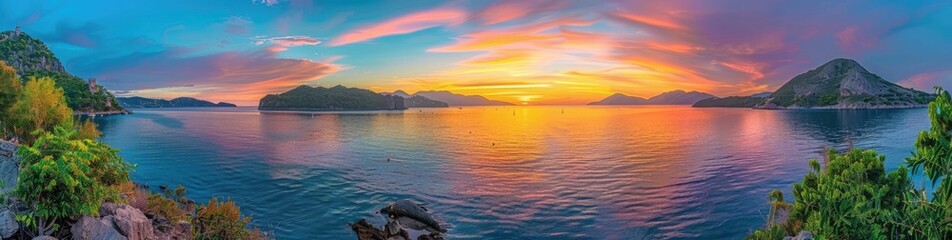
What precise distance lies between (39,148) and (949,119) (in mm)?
35324

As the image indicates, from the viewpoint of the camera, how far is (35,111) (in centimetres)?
4109

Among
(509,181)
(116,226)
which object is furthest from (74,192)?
(509,181)

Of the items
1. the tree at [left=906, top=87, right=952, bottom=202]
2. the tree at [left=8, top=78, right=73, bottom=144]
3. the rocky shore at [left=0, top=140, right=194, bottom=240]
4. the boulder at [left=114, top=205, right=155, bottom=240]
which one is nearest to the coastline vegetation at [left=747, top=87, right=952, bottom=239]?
the tree at [left=906, top=87, right=952, bottom=202]

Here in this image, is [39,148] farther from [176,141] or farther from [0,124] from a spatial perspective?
[176,141]

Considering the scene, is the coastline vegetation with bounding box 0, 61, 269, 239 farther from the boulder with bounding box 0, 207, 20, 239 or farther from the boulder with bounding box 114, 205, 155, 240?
the boulder with bounding box 114, 205, 155, 240

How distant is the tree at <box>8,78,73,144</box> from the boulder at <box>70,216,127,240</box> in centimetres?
3130

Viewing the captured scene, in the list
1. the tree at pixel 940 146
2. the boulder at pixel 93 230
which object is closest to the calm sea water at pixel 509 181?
the boulder at pixel 93 230

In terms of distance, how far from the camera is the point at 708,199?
43.5 metres

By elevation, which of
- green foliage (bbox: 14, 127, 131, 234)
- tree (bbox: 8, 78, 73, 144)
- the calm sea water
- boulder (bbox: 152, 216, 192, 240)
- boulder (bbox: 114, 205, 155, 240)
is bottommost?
the calm sea water

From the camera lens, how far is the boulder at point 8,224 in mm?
16562

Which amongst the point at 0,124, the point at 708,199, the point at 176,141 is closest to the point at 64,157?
the point at 0,124

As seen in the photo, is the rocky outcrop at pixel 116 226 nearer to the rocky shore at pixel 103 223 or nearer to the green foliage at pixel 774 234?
the rocky shore at pixel 103 223

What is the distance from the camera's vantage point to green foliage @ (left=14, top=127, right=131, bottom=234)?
16734mm

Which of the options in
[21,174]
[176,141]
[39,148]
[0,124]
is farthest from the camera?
[176,141]
